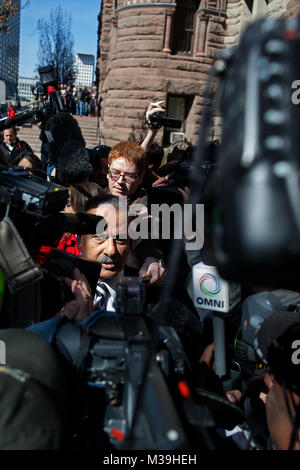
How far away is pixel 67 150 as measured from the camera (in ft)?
10.6

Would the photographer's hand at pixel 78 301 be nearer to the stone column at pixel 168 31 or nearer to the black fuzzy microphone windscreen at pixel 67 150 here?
the black fuzzy microphone windscreen at pixel 67 150

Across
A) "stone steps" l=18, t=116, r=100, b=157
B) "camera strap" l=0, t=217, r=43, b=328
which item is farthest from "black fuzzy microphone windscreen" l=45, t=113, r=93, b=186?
"stone steps" l=18, t=116, r=100, b=157

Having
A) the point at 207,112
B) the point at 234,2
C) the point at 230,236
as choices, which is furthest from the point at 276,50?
the point at 234,2

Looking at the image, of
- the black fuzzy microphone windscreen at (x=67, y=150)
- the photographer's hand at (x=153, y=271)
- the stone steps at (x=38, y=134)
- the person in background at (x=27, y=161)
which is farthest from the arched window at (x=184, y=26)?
the photographer's hand at (x=153, y=271)

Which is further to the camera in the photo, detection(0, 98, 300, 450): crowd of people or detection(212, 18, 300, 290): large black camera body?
detection(0, 98, 300, 450): crowd of people

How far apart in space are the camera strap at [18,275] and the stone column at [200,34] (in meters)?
12.5

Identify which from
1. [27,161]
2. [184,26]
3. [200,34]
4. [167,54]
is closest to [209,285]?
[27,161]

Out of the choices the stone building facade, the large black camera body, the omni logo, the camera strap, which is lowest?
the omni logo

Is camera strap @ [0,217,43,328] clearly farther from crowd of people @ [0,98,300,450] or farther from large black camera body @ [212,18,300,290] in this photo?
large black camera body @ [212,18,300,290]

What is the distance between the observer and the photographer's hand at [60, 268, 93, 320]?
161cm

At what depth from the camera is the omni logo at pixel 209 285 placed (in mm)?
2213

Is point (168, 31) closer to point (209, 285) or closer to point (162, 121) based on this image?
point (162, 121)

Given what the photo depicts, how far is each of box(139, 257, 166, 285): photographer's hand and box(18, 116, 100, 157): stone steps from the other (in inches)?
466

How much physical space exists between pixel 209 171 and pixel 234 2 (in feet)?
40.5
